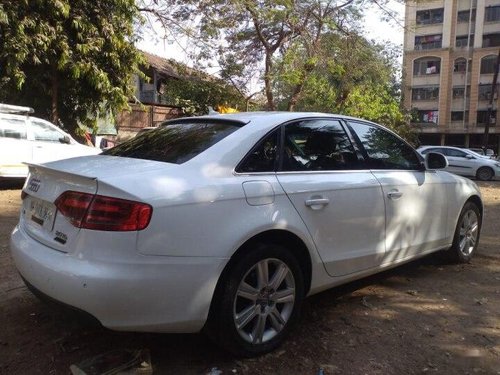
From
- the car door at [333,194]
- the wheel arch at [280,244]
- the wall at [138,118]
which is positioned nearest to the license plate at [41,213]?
the wheel arch at [280,244]

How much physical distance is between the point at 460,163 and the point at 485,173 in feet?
3.54

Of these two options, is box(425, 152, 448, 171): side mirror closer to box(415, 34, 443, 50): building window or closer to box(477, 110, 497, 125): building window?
box(477, 110, 497, 125): building window

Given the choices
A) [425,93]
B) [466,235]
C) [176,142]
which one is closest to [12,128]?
[176,142]

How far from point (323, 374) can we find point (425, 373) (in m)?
0.63

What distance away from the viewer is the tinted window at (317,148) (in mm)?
3502

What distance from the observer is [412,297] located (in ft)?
14.1

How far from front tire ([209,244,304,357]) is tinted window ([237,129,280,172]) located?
1.63 ft

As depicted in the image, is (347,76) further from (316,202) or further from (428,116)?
(428,116)

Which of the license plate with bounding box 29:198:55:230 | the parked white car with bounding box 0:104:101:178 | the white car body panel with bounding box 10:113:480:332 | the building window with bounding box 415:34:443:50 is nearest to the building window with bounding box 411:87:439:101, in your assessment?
the building window with bounding box 415:34:443:50

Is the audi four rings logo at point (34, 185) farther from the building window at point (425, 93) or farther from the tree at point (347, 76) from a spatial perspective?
the building window at point (425, 93)

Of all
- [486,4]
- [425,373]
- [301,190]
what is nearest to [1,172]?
[301,190]

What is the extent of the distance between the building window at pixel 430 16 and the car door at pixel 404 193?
55.5 meters

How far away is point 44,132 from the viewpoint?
11.0 m

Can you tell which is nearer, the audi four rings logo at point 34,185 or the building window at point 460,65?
the audi four rings logo at point 34,185
